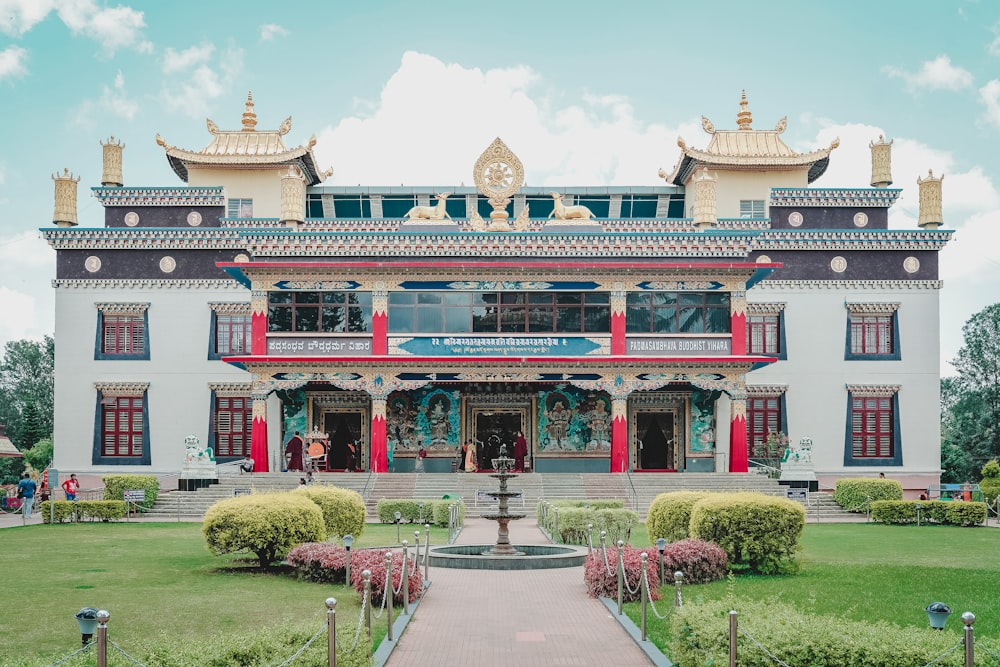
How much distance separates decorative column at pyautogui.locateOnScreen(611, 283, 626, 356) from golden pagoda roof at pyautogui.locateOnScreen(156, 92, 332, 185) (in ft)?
50.9

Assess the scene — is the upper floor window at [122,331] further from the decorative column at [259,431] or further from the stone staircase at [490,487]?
the stone staircase at [490,487]

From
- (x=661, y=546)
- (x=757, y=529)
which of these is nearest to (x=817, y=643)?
(x=661, y=546)

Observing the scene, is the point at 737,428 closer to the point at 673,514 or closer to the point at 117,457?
the point at 673,514

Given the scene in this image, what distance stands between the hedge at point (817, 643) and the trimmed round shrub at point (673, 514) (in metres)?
9.06

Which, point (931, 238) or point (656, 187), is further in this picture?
point (656, 187)

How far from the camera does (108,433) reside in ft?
138

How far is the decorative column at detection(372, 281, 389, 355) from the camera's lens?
37.0m

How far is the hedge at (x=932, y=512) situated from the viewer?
100.0 ft

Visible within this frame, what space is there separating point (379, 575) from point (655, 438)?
2655 cm

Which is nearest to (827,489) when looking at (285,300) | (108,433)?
(285,300)

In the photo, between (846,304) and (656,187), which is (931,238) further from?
(656,187)

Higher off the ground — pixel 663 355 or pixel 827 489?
pixel 663 355

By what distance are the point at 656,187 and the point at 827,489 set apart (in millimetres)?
15623

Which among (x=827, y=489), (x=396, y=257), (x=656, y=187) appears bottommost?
(x=827, y=489)
